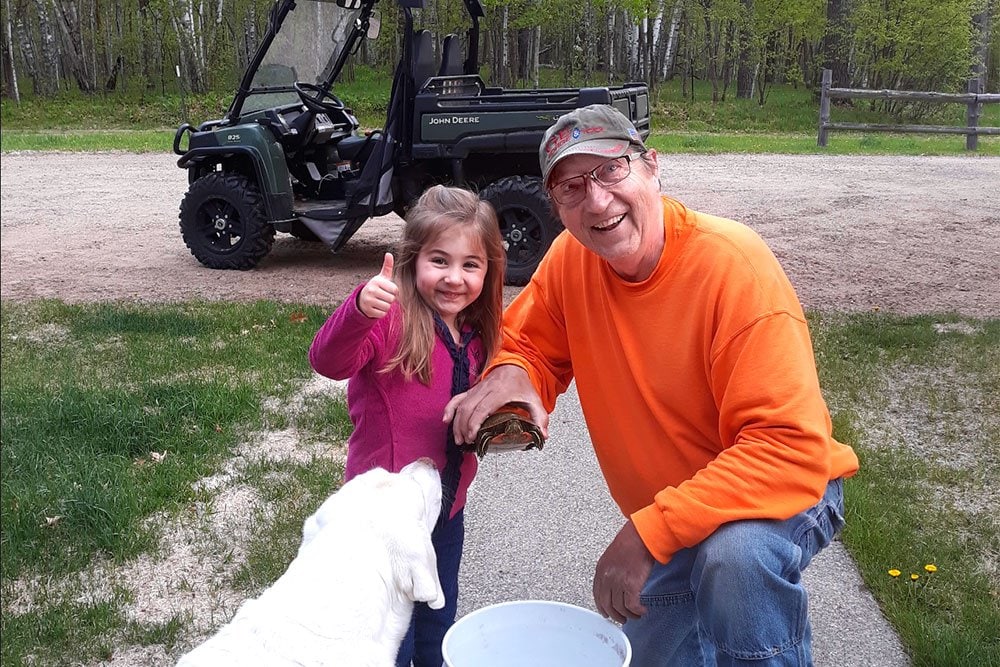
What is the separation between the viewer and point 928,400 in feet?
15.5

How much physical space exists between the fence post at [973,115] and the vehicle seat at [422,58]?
4.08 m

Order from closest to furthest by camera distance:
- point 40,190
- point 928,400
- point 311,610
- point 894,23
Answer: point 311,610
point 928,400
point 894,23
point 40,190

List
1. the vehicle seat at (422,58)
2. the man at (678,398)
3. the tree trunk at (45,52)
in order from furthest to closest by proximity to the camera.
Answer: the vehicle seat at (422,58)
the tree trunk at (45,52)
the man at (678,398)

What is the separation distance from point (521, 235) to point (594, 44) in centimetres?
1503

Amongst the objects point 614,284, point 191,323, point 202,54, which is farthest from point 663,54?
point 614,284

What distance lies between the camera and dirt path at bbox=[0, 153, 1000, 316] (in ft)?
23.0

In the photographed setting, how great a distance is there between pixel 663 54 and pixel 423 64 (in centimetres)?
1611

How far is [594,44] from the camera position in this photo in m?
21.1

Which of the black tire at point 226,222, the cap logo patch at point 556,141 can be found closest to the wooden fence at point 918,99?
the cap logo patch at point 556,141

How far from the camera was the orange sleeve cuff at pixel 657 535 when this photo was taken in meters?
1.93

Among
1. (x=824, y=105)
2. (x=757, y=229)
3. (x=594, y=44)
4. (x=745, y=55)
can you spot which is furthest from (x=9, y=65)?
(x=594, y=44)

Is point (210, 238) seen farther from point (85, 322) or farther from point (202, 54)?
point (202, 54)

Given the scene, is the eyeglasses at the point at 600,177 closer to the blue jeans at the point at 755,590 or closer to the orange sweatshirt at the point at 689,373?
the orange sweatshirt at the point at 689,373

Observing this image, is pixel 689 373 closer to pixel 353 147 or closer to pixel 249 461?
pixel 249 461
